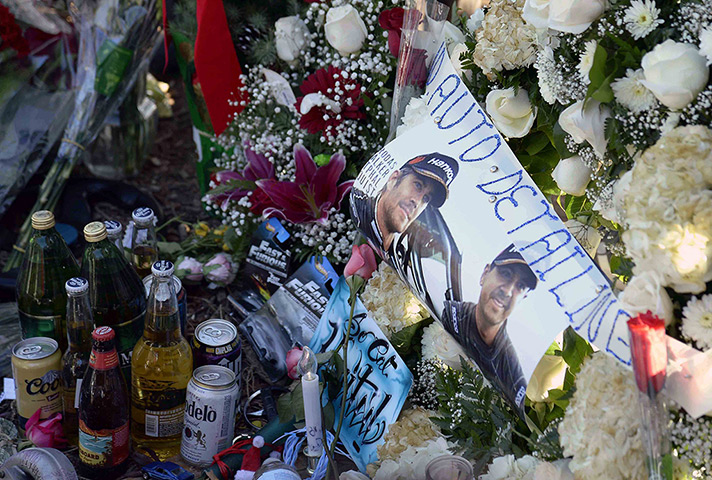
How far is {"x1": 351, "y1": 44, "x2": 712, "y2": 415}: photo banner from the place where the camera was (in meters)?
1.05

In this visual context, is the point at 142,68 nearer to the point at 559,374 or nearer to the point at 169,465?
the point at 169,465

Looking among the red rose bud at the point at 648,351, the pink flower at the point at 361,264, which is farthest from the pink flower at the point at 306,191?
the red rose bud at the point at 648,351

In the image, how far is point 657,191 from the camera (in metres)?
0.89

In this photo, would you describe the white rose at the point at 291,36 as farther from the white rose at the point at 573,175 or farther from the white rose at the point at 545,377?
the white rose at the point at 545,377

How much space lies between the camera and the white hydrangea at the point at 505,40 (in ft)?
4.00

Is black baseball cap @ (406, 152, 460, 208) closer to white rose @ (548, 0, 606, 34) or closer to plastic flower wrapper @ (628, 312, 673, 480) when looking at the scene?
white rose @ (548, 0, 606, 34)

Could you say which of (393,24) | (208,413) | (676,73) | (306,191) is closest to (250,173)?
(306,191)

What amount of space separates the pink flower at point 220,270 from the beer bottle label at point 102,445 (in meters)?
0.67

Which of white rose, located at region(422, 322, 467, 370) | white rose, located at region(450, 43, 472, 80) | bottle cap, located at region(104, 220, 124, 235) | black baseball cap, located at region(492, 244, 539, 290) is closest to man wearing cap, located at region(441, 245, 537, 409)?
black baseball cap, located at region(492, 244, 539, 290)

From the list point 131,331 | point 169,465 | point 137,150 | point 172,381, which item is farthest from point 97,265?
point 137,150

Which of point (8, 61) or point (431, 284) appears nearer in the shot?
point (431, 284)

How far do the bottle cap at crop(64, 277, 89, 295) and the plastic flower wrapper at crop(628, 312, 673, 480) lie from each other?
0.99 metres

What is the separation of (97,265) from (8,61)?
1.22 metres

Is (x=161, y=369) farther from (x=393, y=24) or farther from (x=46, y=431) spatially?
(x=393, y=24)
